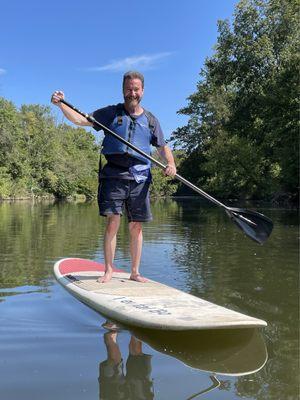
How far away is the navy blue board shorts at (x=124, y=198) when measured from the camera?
398 centimetres

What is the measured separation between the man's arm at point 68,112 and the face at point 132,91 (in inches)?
15.8

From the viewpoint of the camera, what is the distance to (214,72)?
26359mm

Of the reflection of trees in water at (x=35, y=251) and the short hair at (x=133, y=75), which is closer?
the short hair at (x=133, y=75)

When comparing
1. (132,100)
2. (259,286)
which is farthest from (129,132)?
(259,286)

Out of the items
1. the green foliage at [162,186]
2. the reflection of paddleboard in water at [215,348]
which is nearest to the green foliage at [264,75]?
the reflection of paddleboard in water at [215,348]

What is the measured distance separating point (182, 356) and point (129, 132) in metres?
2.12

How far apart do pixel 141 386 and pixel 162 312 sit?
73cm

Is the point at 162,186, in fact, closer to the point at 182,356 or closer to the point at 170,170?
the point at 170,170

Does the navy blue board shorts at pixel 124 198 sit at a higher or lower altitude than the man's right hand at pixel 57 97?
lower

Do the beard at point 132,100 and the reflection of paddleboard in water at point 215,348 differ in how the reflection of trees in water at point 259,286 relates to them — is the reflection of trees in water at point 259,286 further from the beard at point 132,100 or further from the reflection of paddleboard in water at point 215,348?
the beard at point 132,100

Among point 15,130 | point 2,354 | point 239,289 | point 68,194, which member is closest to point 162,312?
point 2,354

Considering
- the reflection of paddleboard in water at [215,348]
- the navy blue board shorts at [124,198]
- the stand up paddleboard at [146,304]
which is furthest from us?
the navy blue board shorts at [124,198]

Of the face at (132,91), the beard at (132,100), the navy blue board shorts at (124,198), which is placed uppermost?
the face at (132,91)

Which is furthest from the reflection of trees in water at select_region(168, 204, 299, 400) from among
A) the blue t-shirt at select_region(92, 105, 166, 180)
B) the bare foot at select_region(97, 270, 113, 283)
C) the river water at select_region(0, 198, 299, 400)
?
the blue t-shirt at select_region(92, 105, 166, 180)
